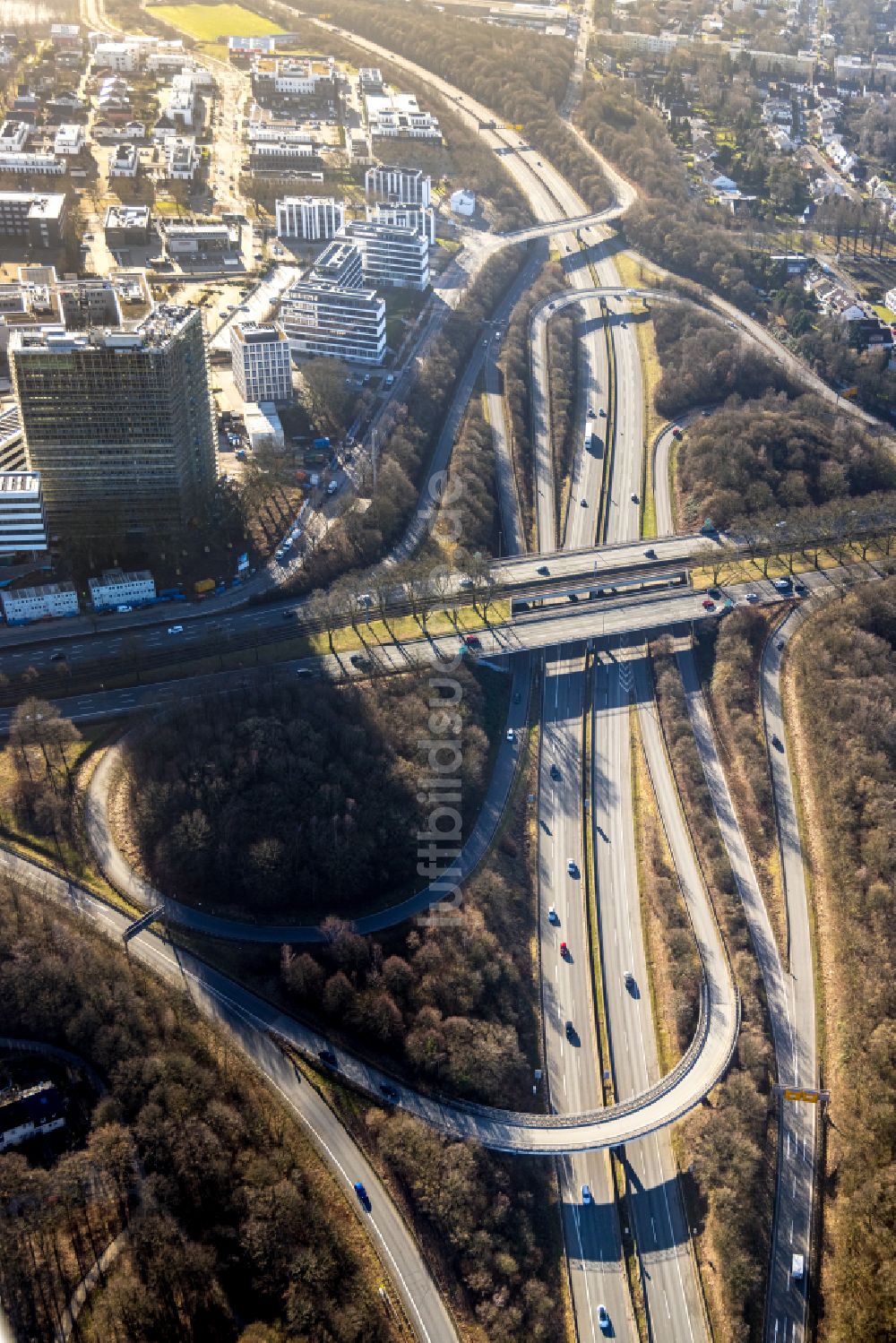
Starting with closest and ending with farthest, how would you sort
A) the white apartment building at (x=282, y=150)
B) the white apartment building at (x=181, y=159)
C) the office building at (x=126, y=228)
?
the office building at (x=126, y=228), the white apartment building at (x=181, y=159), the white apartment building at (x=282, y=150)

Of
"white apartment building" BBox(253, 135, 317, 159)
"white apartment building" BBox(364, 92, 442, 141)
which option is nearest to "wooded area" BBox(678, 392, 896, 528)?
"white apartment building" BBox(253, 135, 317, 159)

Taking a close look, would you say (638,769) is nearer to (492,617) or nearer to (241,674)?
(492,617)

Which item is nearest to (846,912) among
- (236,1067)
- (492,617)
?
(492,617)

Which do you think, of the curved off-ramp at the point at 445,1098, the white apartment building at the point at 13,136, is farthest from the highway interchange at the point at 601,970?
the white apartment building at the point at 13,136

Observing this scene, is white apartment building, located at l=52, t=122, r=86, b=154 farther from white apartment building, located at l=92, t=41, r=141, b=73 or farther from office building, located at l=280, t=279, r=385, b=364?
office building, located at l=280, t=279, r=385, b=364

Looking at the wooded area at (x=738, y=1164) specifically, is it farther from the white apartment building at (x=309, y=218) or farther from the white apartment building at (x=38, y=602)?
the white apartment building at (x=309, y=218)
